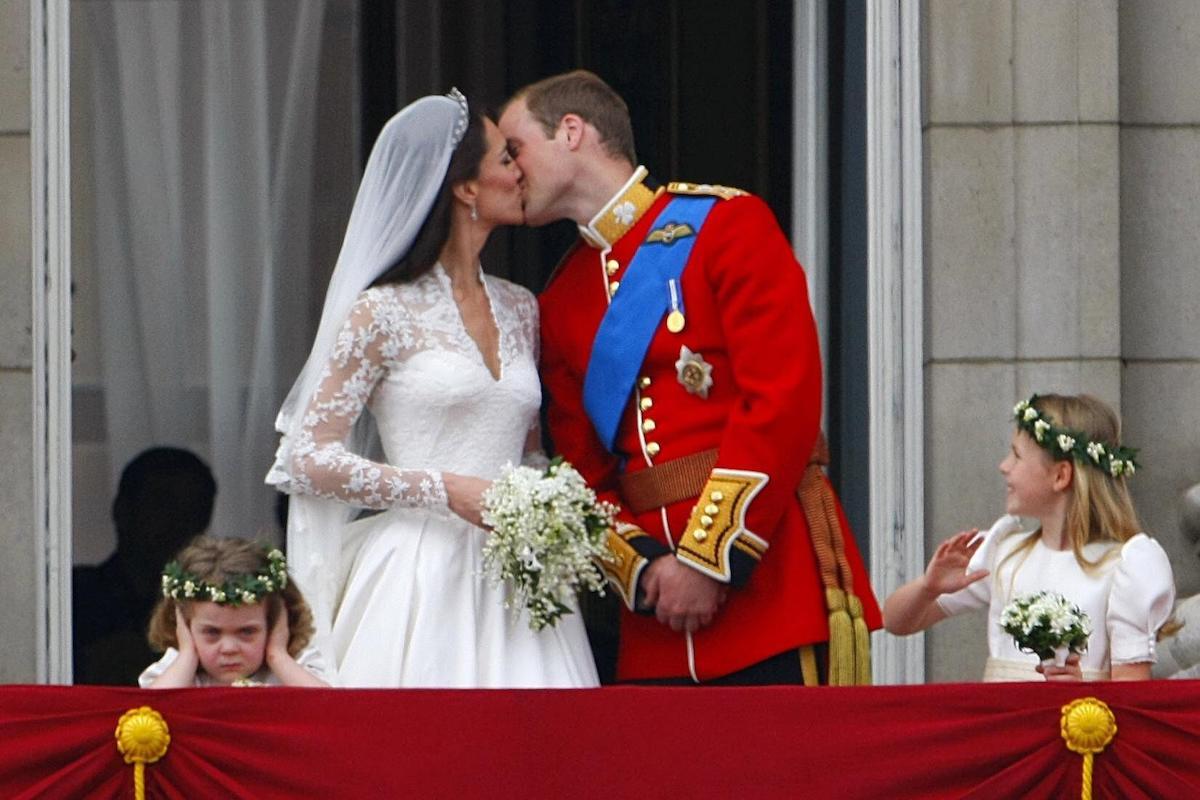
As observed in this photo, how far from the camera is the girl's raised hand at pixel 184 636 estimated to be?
598 centimetres

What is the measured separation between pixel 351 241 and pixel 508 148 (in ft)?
1.43

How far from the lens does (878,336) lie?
26.1 feet

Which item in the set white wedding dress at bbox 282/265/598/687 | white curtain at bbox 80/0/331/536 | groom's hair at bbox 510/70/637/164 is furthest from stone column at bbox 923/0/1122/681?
white curtain at bbox 80/0/331/536

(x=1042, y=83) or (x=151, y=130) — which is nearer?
(x=1042, y=83)

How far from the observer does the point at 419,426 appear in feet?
21.0

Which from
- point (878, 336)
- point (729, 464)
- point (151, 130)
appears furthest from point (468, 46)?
point (729, 464)

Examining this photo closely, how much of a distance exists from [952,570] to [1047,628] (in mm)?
639

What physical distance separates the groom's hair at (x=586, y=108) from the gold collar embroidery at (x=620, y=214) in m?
0.11

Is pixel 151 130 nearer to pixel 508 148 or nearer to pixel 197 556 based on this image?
pixel 508 148

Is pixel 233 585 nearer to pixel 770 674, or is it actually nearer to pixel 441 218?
pixel 441 218

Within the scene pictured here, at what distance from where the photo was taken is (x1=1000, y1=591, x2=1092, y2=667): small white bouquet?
18.9ft

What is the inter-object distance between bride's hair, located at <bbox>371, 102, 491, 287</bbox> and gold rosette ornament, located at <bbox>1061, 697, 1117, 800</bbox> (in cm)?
194

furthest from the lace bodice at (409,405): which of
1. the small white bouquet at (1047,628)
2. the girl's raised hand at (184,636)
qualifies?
the small white bouquet at (1047,628)

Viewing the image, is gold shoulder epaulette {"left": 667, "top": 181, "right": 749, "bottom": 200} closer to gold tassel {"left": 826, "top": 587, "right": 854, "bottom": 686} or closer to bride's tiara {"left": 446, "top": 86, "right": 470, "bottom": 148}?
bride's tiara {"left": 446, "top": 86, "right": 470, "bottom": 148}
